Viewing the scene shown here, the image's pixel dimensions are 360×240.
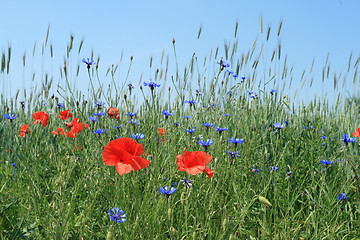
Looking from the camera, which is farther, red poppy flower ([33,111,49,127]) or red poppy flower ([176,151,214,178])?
red poppy flower ([33,111,49,127])

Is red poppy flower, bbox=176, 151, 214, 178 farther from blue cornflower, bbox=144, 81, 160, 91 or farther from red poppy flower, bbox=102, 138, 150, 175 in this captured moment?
blue cornflower, bbox=144, 81, 160, 91

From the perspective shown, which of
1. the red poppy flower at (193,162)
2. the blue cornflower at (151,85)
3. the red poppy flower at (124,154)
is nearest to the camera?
the red poppy flower at (124,154)

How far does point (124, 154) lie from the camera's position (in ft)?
4.34

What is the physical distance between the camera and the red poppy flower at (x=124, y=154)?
130 cm

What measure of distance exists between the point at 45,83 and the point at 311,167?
7.55 feet

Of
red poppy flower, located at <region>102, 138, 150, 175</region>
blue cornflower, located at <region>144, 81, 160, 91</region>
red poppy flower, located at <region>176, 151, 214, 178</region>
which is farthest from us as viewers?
blue cornflower, located at <region>144, 81, 160, 91</region>

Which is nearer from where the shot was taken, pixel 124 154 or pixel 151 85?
pixel 124 154

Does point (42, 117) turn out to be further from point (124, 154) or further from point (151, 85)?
point (124, 154)

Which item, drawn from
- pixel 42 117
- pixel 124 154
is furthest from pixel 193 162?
pixel 42 117

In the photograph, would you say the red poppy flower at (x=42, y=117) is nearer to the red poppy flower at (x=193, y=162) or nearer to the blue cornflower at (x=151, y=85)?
the blue cornflower at (x=151, y=85)

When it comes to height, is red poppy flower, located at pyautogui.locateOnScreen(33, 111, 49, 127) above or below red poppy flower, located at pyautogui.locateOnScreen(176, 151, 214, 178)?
below

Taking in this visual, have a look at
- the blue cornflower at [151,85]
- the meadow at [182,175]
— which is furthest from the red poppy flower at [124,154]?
the blue cornflower at [151,85]

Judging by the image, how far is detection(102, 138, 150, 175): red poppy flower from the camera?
1305mm

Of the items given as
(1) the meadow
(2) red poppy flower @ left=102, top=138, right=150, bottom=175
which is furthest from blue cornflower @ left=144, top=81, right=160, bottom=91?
(2) red poppy flower @ left=102, top=138, right=150, bottom=175
